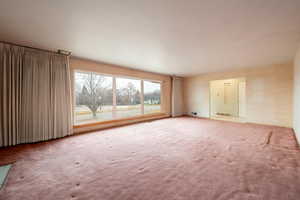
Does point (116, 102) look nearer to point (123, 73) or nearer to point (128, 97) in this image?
point (128, 97)

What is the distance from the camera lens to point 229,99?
7.38 m

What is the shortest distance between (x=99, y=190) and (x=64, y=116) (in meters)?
2.66

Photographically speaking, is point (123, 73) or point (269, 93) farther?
point (123, 73)

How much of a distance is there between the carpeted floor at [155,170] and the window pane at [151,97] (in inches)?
120

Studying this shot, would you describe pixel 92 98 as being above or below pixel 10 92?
below

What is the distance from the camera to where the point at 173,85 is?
263 inches

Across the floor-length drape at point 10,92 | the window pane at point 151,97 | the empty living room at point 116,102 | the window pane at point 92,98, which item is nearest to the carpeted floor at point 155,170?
the empty living room at point 116,102

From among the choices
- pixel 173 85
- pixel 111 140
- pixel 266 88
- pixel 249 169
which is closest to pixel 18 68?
pixel 111 140

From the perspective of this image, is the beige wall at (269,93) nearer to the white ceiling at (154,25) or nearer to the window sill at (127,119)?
the white ceiling at (154,25)

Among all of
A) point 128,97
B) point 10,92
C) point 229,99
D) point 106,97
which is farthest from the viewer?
point 229,99

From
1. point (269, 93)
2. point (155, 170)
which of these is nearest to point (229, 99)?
point (269, 93)

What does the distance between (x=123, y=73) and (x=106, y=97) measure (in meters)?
1.09

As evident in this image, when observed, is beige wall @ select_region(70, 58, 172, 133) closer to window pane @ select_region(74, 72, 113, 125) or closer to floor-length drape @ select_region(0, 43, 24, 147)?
window pane @ select_region(74, 72, 113, 125)

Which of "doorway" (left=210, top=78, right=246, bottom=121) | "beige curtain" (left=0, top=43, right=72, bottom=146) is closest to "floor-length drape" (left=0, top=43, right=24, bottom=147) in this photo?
"beige curtain" (left=0, top=43, right=72, bottom=146)
